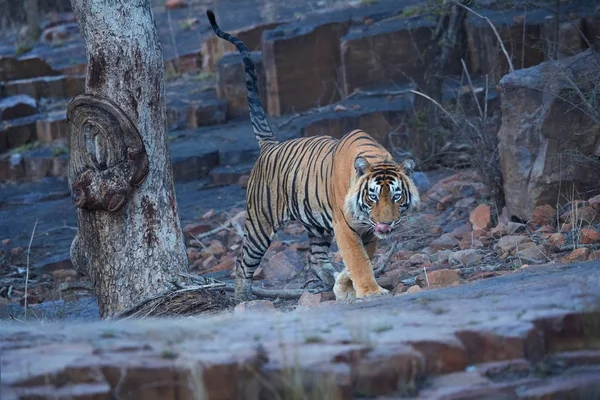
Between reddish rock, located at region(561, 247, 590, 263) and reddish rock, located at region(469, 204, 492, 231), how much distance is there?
5.56 feet

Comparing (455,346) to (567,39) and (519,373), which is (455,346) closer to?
(519,373)

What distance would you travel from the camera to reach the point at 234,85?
1536 centimetres

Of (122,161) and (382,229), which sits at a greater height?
(122,161)

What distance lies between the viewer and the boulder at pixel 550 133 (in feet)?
25.5

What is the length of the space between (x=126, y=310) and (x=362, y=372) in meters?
3.05

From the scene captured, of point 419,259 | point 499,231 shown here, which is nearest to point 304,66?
point 499,231

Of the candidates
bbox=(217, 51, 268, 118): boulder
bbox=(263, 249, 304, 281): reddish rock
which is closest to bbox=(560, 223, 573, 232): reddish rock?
bbox=(263, 249, 304, 281): reddish rock

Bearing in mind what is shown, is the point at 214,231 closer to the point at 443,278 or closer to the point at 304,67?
the point at 443,278

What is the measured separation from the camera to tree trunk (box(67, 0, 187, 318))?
6.29 metres

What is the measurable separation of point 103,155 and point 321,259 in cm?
192

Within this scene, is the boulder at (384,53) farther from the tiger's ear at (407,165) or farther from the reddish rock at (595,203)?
the tiger's ear at (407,165)

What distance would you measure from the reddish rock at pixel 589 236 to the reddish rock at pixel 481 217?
1.41 m

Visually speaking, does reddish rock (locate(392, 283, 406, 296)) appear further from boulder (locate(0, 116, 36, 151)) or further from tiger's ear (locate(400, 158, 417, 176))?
boulder (locate(0, 116, 36, 151))

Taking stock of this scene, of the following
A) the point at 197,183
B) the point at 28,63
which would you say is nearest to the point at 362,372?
the point at 197,183
